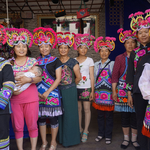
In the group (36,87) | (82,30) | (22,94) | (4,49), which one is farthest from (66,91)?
(82,30)

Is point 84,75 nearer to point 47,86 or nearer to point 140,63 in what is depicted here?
point 47,86

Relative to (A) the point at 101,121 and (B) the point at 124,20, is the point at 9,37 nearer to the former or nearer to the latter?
(A) the point at 101,121

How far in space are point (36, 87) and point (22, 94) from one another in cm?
23

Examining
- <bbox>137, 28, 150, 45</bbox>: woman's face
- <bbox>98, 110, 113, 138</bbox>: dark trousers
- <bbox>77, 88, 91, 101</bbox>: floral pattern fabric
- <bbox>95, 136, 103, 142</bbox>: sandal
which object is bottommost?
<bbox>95, 136, 103, 142</bbox>: sandal

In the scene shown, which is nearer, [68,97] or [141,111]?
[141,111]

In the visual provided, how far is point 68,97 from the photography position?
246 centimetres

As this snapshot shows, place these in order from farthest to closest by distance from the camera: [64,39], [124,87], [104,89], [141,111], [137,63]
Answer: [104,89]
[64,39]
[124,87]
[137,63]
[141,111]

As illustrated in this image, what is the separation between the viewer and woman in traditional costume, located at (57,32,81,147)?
2.46 m

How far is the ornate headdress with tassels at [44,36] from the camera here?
2270 mm

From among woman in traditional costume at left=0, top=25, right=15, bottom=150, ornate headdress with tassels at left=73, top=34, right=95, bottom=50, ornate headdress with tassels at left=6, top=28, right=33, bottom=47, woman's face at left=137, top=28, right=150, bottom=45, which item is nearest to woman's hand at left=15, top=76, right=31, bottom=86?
woman in traditional costume at left=0, top=25, right=15, bottom=150

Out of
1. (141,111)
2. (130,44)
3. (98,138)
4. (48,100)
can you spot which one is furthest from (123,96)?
(48,100)

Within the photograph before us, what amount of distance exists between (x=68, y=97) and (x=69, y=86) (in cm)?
17

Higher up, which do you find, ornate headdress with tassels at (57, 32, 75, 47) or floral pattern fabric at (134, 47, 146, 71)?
ornate headdress with tassels at (57, 32, 75, 47)

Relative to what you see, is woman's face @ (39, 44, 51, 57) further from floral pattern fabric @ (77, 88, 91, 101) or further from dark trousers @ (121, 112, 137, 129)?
dark trousers @ (121, 112, 137, 129)
